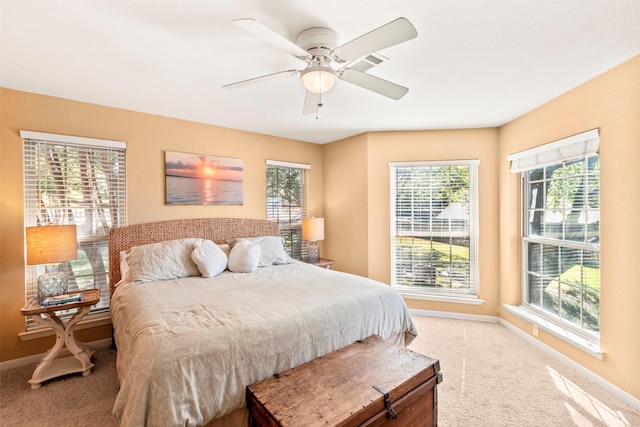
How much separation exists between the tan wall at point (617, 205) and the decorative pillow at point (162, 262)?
3582 millimetres

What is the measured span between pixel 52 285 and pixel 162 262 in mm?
875

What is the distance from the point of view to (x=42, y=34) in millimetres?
1768

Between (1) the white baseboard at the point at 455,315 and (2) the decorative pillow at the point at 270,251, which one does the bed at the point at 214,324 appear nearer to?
(2) the decorative pillow at the point at 270,251

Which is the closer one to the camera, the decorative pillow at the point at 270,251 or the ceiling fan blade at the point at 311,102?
the ceiling fan blade at the point at 311,102

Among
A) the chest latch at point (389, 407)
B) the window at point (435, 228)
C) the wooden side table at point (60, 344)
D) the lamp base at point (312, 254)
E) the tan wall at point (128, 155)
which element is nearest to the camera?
the chest latch at point (389, 407)

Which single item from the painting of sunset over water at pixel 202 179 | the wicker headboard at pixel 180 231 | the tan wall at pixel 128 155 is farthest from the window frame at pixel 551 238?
the painting of sunset over water at pixel 202 179

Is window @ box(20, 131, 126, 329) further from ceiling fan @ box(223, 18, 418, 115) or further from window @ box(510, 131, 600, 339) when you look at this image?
window @ box(510, 131, 600, 339)

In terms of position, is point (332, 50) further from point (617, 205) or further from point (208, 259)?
point (617, 205)

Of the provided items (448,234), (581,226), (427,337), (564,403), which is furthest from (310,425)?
(448,234)

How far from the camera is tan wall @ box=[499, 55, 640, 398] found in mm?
2076

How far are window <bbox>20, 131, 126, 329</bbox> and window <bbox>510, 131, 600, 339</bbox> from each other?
4402mm

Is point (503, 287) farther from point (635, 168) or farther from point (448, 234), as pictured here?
point (635, 168)

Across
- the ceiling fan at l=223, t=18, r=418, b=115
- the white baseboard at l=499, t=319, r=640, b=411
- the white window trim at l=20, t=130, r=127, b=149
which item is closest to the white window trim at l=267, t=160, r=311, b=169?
the white window trim at l=20, t=130, r=127, b=149

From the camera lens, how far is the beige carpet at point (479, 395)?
1.93m
